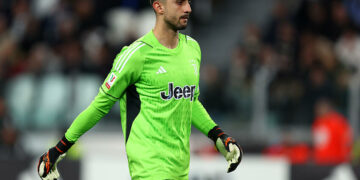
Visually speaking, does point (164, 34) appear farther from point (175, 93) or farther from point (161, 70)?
point (175, 93)

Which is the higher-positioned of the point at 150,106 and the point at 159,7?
the point at 159,7

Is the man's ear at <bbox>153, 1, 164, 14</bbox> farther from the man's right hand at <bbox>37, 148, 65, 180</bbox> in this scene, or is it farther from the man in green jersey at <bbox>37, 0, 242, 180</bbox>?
the man's right hand at <bbox>37, 148, 65, 180</bbox>

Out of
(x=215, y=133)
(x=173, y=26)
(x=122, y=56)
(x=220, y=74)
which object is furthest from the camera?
(x=220, y=74)

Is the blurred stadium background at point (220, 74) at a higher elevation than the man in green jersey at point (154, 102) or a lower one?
lower

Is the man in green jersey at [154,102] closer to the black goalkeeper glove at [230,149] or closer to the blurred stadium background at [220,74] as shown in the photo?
the black goalkeeper glove at [230,149]

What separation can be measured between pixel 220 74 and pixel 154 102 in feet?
21.5

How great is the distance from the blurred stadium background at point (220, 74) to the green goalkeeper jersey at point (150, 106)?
4.26 meters

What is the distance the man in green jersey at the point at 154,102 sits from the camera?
513 centimetres

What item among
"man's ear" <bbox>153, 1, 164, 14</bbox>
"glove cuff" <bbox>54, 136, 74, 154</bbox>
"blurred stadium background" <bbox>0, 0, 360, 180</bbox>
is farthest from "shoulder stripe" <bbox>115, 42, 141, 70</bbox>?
"blurred stadium background" <bbox>0, 0, 360, 180</bbox>

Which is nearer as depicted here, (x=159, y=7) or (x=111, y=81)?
(x=111, y=81)

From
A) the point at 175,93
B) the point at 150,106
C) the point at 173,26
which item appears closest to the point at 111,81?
the point at 150,106

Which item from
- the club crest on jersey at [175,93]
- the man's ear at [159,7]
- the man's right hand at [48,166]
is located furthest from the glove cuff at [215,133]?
the man's right hand at [48,166]

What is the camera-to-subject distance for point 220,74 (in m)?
11.7

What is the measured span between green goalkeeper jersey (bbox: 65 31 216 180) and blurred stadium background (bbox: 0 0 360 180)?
14.0 ft
